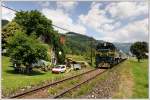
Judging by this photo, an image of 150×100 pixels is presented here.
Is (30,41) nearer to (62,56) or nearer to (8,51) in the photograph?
(8,51)

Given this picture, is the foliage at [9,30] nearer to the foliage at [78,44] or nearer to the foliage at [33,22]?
the foliage at [33,22]

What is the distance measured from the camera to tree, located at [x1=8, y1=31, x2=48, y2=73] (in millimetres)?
31734

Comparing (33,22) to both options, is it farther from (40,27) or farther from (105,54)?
(105,54)

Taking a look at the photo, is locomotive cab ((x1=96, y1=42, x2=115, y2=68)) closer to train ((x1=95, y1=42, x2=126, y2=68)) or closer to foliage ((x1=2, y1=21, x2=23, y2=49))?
train ((x1=95, y1=42, x2=126, y2=68))

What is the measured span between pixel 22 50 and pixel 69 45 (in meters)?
14.7

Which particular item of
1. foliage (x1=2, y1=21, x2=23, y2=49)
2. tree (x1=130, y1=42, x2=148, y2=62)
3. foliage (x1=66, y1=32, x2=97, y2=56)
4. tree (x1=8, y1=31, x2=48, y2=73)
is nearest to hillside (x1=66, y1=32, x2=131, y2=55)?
foliage (x1=66, y1=32, x2=97, y2=56)

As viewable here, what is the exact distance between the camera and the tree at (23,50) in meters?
31.7

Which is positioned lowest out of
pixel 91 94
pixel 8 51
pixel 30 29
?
pixel 91 94

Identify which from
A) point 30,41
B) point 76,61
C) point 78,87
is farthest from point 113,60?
point 78,87

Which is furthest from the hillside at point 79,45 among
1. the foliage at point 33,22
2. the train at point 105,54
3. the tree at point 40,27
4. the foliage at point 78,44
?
the foliage at point 33,22

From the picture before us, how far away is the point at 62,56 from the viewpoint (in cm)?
4303

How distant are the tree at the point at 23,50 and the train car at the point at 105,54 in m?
12.8

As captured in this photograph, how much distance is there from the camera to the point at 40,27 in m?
43.2

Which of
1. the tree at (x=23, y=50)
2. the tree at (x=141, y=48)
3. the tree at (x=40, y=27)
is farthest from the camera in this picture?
the tree at (x=141, y=48)
